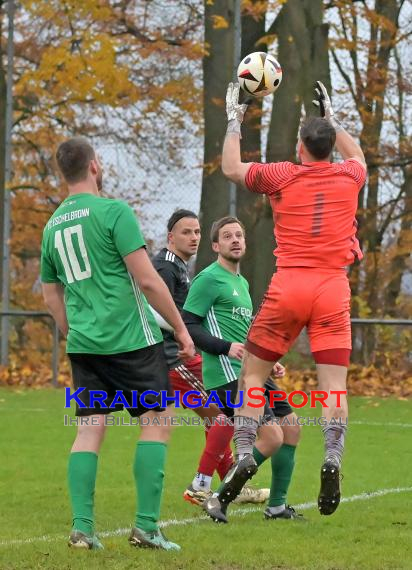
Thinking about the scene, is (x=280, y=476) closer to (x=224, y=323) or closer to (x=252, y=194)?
(x=224, y=323)

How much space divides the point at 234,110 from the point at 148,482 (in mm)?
2147

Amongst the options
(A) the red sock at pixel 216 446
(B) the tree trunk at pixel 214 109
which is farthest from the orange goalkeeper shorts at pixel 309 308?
(B) the tree trunk at pixel 214 109

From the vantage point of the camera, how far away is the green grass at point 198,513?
588cm

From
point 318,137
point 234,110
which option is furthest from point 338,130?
point 234,110

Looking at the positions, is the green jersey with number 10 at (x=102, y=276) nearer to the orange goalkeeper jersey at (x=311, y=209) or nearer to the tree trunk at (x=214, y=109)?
the orange goalkeeper jersey at (x=311, y=209)

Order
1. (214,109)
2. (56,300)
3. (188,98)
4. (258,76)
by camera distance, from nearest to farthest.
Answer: (56,300) < (258,76) < (214,109) < (188,98)

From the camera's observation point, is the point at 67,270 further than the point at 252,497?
No

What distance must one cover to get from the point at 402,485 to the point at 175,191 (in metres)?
11.9

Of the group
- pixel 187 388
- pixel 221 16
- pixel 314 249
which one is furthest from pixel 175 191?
pixel 314 249

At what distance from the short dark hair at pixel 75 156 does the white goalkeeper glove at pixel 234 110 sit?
0.97 meters

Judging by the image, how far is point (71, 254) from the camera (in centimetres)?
618

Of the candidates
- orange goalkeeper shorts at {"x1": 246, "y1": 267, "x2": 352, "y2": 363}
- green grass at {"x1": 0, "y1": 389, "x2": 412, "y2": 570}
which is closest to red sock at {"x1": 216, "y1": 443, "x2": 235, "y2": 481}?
green grass at {"x1": 0, "y1": 389, "x2": 412, "y2": 570}

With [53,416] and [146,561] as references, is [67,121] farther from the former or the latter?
[146,561]

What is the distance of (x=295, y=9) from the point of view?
17531 mm
